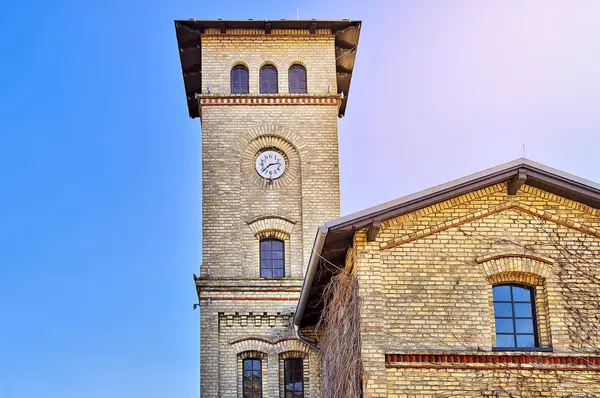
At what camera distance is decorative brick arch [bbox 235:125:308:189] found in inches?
1296

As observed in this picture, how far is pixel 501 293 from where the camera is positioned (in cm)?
1959

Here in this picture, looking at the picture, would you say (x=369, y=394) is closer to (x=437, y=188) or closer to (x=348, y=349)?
(x=348, y=349)

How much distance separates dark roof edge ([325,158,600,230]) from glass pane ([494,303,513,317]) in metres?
2.17

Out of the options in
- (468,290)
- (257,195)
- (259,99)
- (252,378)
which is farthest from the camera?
(259,99)

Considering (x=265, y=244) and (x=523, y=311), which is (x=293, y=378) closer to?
(x=265, y=244)

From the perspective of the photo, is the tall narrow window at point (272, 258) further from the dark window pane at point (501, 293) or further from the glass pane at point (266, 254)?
the dark window pane at point (501, 293)

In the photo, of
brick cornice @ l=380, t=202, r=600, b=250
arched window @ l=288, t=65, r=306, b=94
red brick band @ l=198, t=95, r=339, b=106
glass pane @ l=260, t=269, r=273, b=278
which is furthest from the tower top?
brick cornice @ l=380, t=202, r=600, b=250

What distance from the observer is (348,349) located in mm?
19953

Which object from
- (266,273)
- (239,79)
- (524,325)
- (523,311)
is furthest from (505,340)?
(239,79)

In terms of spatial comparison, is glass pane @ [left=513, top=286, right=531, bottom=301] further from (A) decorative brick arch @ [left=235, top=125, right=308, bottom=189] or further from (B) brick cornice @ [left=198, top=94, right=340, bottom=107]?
(B) brick cornice @ [left=198, top=94, right=340, bottom=107]

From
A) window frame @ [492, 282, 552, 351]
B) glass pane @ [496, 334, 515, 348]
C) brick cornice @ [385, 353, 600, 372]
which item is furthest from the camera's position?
glass pane @ [496, 334, 515, 348]

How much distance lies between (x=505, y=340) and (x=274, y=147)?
50.2 feet

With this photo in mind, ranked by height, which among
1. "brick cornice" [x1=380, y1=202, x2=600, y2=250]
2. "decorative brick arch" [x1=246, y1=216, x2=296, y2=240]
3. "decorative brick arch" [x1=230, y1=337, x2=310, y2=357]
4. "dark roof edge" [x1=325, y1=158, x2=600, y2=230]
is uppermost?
"decorative brick arch" [x1=246, y1=216, x2=296, y2=240]

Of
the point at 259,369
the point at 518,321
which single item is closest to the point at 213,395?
the point at 259,369
